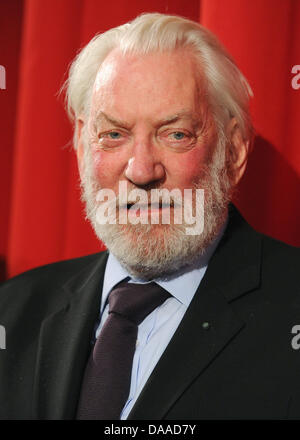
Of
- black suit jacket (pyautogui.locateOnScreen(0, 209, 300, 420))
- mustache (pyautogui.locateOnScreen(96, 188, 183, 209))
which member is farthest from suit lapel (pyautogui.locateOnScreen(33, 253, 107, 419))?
mustache (pyautogui.locateOnScreen(96, 188, 183, 209))

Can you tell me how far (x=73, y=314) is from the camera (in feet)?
4.07

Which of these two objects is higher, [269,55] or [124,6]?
[124,6]

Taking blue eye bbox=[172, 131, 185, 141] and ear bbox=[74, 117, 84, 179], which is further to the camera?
ear bbox=[74, 117, 84, 179]

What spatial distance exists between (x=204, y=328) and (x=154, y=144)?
0.37 m

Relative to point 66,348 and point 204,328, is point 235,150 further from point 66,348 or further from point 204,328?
point 66,348

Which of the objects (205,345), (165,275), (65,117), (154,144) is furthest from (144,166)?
(65,117)

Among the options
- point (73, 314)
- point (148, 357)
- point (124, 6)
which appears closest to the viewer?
point (148, 357)

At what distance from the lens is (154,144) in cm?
115

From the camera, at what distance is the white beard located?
1.17 meters

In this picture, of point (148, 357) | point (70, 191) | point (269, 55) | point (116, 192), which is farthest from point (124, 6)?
point (148, 357)

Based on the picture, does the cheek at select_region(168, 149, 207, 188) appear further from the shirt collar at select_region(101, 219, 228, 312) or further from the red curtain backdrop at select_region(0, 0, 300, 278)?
the red curtain backdrop at select_region(0, 0, 300, 278)
